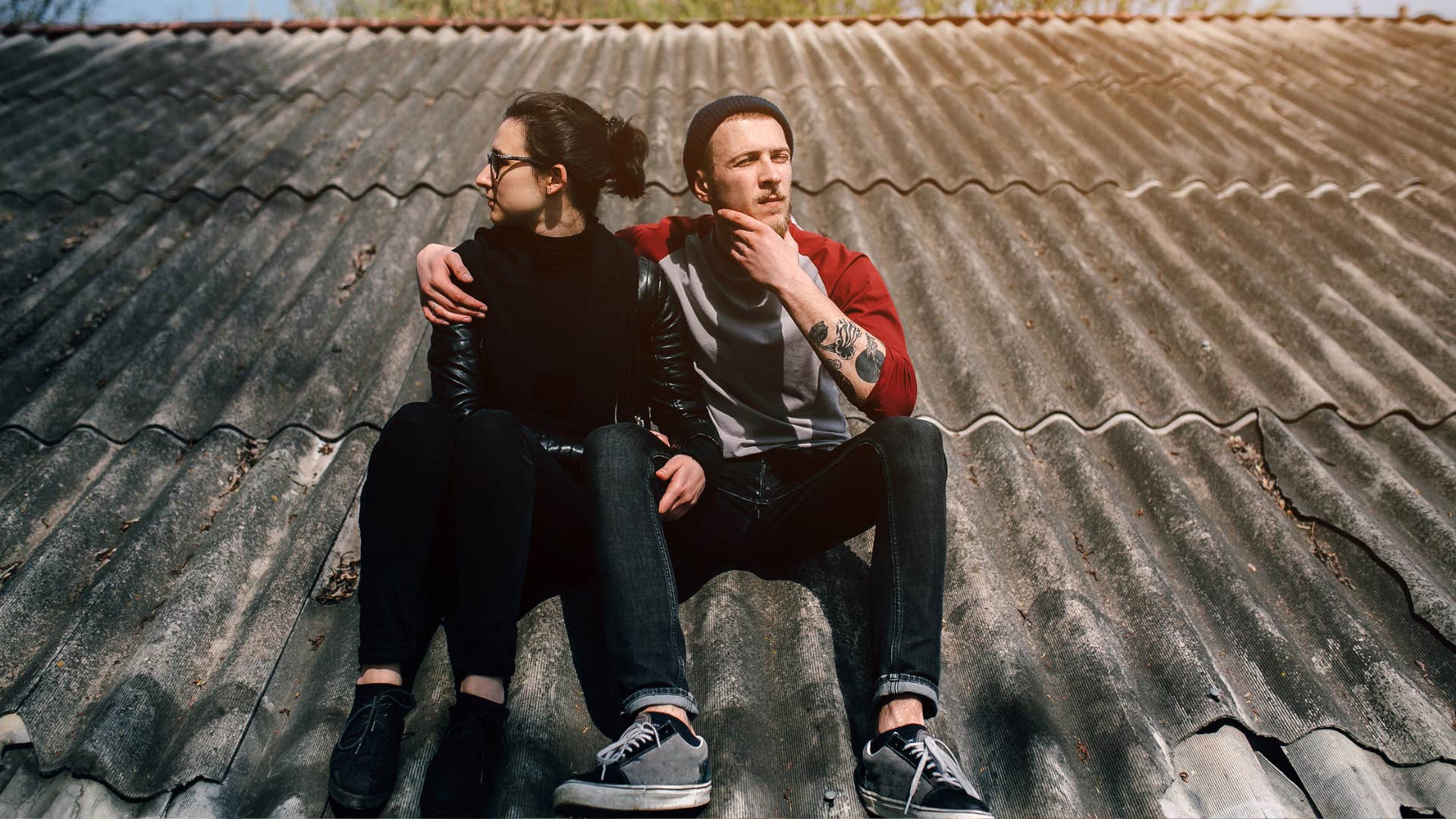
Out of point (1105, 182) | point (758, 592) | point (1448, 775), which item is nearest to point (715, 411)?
point (758, 592)

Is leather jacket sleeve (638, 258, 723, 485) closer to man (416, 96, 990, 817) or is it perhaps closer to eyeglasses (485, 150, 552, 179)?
man (416, 96, 990, 817)

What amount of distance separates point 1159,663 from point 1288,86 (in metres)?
4.40

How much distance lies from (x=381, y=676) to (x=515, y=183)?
1232mm

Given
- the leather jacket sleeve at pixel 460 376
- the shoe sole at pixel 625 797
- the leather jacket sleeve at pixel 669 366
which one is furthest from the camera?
the leather jacket sleeve at pixel 669 366

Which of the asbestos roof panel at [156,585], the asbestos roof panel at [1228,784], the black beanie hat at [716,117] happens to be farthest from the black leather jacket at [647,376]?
the asbestos roof panel at [1228,784]

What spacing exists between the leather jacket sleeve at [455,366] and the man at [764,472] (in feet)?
0.14

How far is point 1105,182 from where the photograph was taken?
374 centimetres

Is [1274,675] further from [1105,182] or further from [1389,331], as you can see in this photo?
[1105,182]

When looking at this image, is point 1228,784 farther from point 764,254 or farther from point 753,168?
point 753,168

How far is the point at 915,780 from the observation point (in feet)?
5.12

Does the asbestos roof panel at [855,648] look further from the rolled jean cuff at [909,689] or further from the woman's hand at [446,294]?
the woman's hand at [446,294]

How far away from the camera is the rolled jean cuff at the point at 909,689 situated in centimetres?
170

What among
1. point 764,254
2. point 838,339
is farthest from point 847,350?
point 764,254

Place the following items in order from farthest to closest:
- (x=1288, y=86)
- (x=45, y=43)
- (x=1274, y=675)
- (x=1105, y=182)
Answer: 1. (x=45, y=43)
2. (x=1288, y=86)
3. (x=1105, y=182)
4. (x=1274, y=675)
